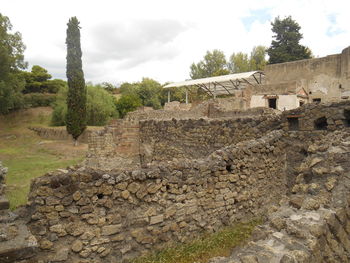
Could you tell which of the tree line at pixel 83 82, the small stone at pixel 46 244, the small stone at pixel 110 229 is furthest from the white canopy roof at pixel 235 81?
the small stone at pixel 46 244

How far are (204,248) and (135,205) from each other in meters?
1.36

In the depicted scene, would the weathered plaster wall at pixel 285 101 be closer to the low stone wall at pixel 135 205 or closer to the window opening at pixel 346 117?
the window opening at pixel 346 117

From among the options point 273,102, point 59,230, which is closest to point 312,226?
point 59,230

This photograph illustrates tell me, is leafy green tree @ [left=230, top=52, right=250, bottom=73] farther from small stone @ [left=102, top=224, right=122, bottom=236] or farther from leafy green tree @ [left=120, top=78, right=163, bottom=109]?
small stone @ [left=102, top=224, right=122, bottom=236]

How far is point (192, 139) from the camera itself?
27.0 ft

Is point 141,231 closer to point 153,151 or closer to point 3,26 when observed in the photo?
point 153,151

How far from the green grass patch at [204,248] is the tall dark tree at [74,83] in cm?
1988

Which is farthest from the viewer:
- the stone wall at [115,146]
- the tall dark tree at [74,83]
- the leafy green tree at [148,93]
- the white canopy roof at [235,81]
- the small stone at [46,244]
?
the leafy green tree at [148,93]

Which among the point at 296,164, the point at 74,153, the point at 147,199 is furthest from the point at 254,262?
the point at 74,153

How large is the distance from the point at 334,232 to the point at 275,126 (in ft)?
12.9

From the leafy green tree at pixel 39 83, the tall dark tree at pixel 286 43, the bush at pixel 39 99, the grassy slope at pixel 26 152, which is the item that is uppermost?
the tall dark tree at pixel 286 43

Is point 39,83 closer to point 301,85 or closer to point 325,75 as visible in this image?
point 301,85

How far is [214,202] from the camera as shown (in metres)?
4.61

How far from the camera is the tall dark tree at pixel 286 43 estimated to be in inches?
1331
